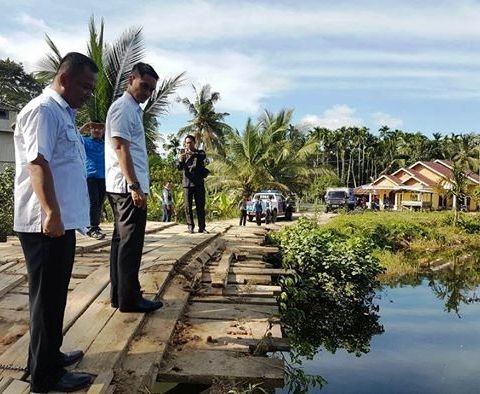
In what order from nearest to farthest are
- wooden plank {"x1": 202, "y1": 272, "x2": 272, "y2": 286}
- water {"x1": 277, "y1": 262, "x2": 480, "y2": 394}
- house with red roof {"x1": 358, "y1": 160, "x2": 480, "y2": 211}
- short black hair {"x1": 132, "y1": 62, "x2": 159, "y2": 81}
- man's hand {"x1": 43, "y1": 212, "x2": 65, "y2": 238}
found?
man's hand {"x1": 43, "y1": 212, "x2": 65, "y2": 238} → short black hair {"x1": 132, "y1": 62, "x2": 159, "y2": 81} → wooden plank {"x1": 202, "y1": 272, "x2": 272, "y2": 286} → water {"x1": 277, "y1": 262, "x2": 480, "y2": 394} → house with red roof {"x1": 358, "y1": 160, "x2": 480, "y2": 211}

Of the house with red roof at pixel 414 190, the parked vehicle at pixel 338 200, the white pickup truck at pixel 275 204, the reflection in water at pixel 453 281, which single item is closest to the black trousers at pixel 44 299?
the reflection in water at pixel 453 281

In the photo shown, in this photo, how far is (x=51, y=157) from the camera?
2521mm

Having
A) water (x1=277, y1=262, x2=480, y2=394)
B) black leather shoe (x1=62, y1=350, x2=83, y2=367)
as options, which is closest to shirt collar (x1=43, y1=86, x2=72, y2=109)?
black leather shoe (x1=62, y1=350, x2=83, y2=367)

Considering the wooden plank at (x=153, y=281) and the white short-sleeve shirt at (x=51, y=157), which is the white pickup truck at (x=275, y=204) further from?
the white short-sleeve shirt at (x=51, y=157)

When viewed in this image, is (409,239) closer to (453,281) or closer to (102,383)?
(453,281)

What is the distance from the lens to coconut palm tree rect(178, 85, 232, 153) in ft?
118

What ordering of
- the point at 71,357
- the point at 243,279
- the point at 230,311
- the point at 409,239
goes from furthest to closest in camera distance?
the point at 409,239 → the point at 243,279 → the point at 230,311 → the point at 71,357

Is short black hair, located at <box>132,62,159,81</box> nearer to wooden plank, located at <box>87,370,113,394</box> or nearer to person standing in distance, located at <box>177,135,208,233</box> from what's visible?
wooden plank, located at <box>87,370,113,394</box>

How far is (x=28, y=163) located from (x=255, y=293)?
9.02 feet

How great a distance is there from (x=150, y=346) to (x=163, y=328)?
33 centimetres

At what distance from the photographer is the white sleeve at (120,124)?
3547 millimetres

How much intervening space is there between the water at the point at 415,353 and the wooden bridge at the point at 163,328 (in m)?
2.57

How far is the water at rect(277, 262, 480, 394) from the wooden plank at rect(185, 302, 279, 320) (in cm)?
283

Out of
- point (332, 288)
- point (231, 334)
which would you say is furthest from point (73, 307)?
point (332, 288)
